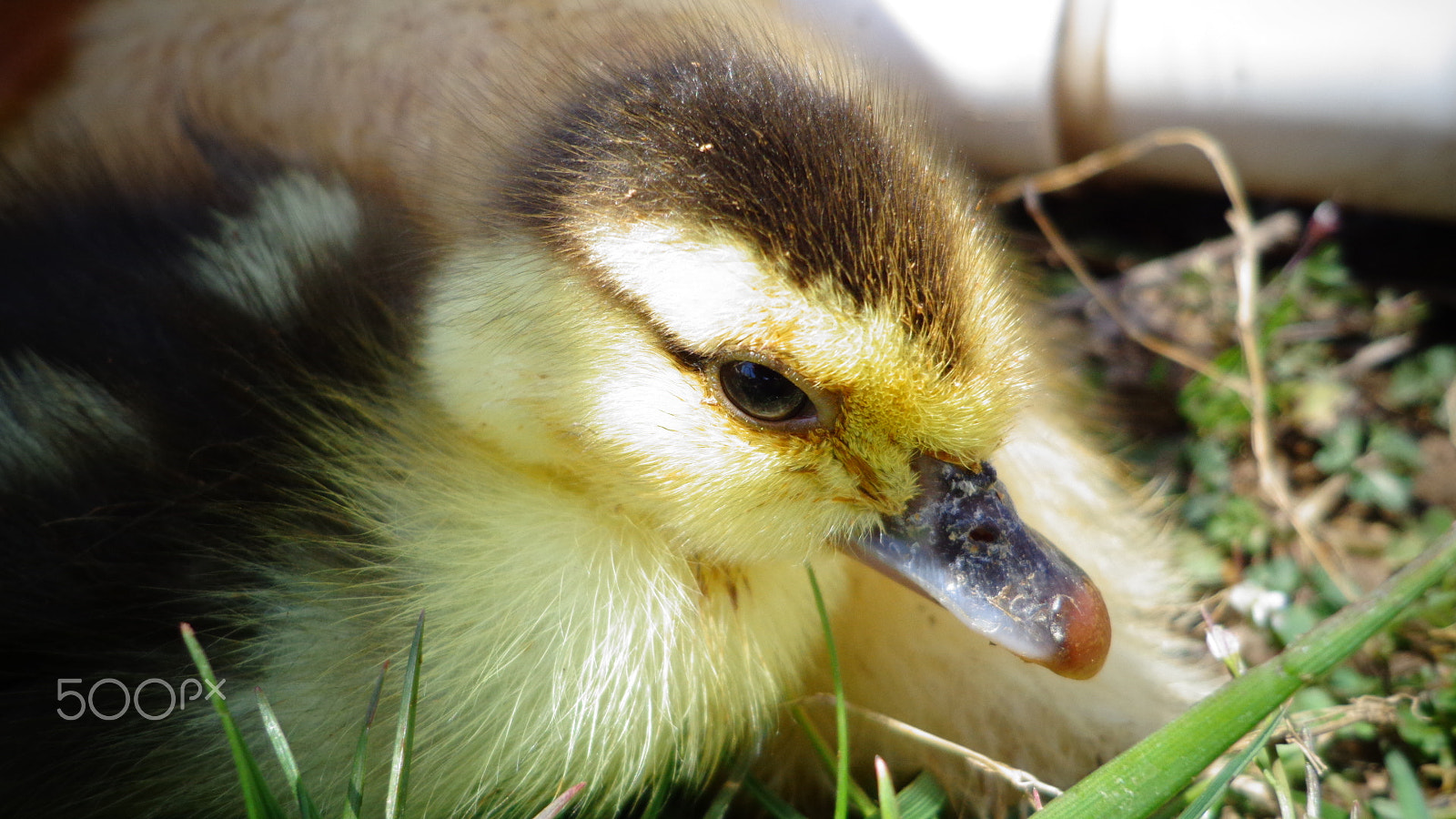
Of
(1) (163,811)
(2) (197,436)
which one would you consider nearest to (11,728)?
(1) (163,811)

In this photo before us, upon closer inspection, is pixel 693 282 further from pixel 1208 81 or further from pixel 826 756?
pixel 1208 81

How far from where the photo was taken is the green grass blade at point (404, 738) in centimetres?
82

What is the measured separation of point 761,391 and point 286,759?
0.47 meters

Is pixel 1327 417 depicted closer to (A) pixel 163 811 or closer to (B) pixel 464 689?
(B) pixel 464 689

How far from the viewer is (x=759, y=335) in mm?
865

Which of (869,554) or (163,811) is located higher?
(869,554)

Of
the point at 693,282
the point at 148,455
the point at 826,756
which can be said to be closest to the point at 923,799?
the point at 826,756

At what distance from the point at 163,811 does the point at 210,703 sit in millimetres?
116

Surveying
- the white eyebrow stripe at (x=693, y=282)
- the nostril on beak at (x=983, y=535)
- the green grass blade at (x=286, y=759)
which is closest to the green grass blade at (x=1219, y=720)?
the nostril on beak at (x=983, y=535)

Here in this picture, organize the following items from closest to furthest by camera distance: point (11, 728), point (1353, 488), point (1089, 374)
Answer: point (11, 728), point (1353, 488), point (1089, 374)

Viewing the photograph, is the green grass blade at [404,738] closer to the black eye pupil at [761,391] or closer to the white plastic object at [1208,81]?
the black eye pupil at [761,391]

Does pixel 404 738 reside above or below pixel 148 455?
below

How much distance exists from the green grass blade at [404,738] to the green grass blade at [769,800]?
0.38 m

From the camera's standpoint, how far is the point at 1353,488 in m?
1.50
